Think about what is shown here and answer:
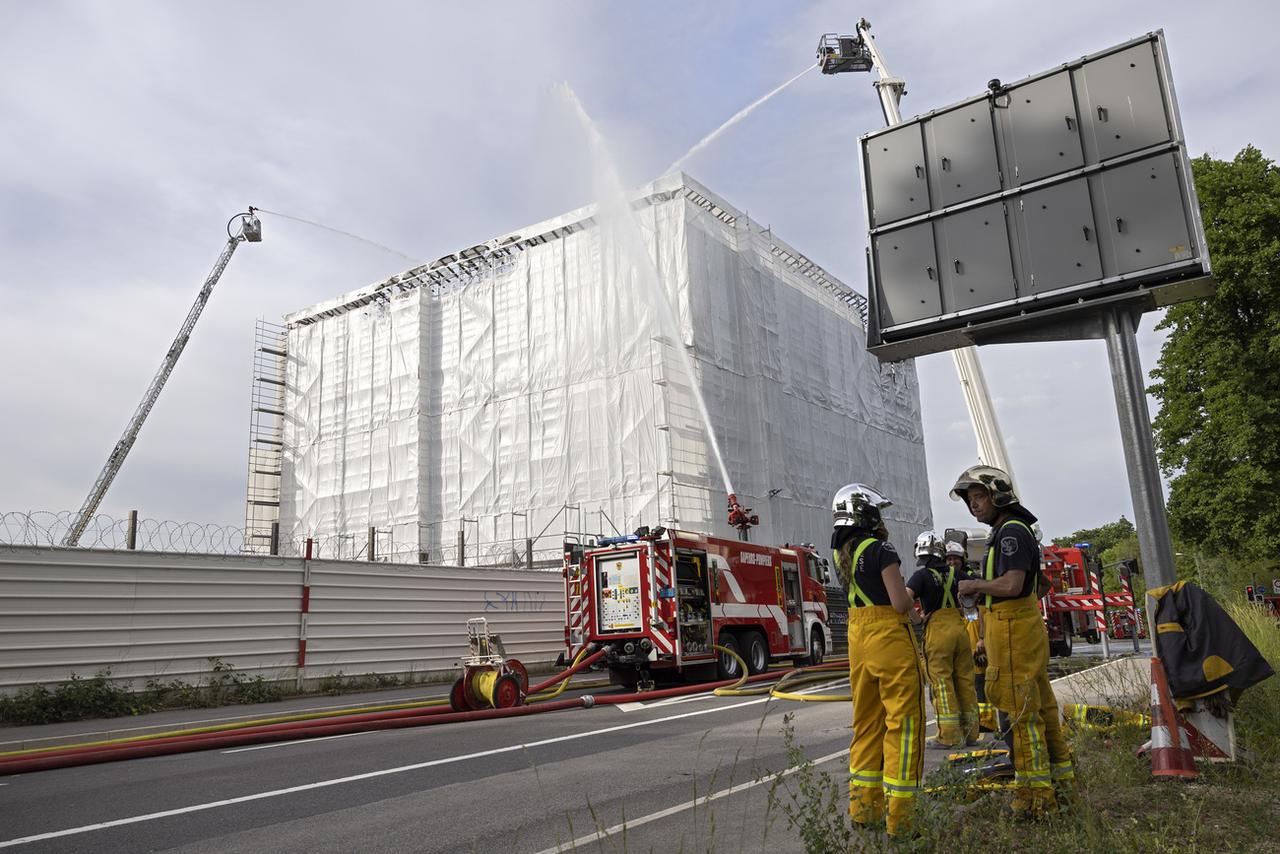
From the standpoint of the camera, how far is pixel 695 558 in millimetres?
14422

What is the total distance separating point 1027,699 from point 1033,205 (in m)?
3.94

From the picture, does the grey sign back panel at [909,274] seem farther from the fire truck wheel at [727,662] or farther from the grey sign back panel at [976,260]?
the fire truck wheel at [727,662]

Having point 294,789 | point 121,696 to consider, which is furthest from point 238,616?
point 294,789

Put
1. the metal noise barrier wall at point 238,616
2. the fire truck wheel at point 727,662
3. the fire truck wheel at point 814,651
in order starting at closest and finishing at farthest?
1. the metal noise barrier wall at point 238,616
2. the fire truck wheel at point 727,662
3. the fire truck wheel at point 814,651

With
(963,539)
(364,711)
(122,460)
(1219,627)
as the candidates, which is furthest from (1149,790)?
(122,460)

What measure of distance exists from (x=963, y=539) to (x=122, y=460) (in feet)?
140

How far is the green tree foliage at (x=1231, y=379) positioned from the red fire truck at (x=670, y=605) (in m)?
10.9

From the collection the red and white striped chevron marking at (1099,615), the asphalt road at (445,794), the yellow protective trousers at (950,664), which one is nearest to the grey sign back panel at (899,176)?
the yellow protective trousers at (950,664)

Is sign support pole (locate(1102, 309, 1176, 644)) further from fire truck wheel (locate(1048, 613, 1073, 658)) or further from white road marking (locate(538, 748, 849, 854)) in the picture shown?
fire truck wheel (locate(1048, 613, 1073, 658))

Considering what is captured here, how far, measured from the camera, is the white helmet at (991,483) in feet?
16.1

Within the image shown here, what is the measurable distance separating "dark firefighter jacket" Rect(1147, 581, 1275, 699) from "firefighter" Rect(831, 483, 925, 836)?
6.95 feet

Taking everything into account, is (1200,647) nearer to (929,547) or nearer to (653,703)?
(929,547)

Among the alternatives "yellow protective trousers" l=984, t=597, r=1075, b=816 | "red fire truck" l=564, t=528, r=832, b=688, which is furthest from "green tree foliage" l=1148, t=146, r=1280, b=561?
"yellow protective trousers" l=984, t=597, r=1075, b=816

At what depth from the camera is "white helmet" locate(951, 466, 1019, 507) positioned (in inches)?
194
